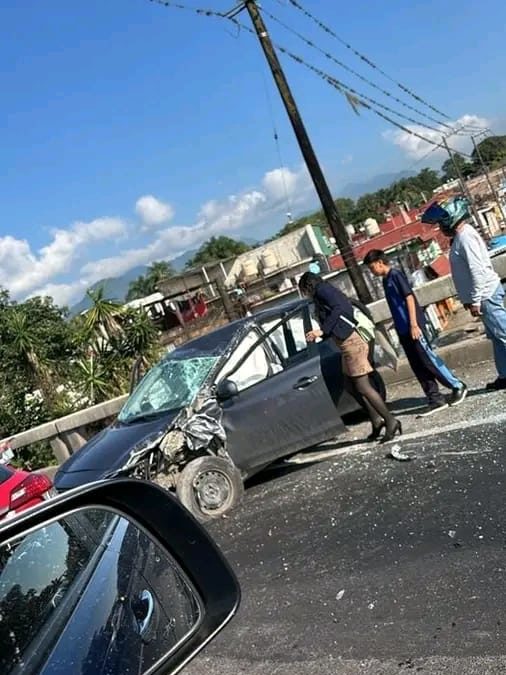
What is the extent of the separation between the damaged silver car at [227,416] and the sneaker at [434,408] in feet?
1.66

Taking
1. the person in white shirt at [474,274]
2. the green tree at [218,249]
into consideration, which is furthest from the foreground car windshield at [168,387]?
the green tree at [218,249]

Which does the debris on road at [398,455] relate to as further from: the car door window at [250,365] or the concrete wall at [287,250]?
the concrete wall at [287,250]

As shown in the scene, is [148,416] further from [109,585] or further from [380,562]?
[109,585]

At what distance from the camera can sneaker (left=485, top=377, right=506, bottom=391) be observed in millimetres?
7453

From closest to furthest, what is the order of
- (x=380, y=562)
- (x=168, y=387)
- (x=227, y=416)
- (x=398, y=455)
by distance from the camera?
(x=380, y=562) < (x=398, y=455) < (x=227, y=416) < (x=168, y=387)

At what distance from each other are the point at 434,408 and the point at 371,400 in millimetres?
898

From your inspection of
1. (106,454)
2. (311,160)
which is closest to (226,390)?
(106,454)

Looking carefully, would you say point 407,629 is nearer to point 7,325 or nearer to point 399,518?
point 399,518

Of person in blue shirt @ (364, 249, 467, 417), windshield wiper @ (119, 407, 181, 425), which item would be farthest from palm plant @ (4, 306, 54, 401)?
person in blue shirt @ (364, 249, 467, 417)

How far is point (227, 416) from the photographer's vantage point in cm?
720

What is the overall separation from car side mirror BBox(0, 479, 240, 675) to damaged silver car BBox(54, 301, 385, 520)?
4.58m

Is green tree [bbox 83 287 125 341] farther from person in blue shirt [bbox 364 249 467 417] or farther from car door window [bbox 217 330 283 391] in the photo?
person in blue shirt [bbox 364 249 467 417]

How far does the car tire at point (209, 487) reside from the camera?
6.74 metres

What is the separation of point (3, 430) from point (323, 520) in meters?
10.3
